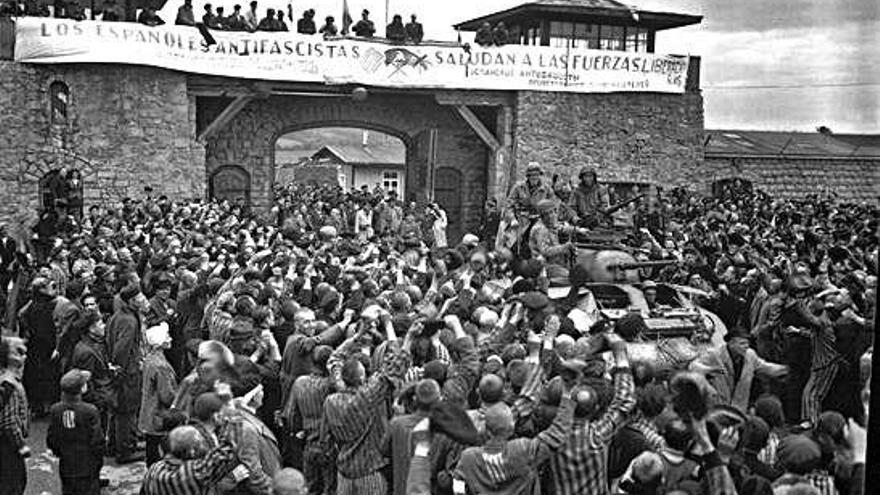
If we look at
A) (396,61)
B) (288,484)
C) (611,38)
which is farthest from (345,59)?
(288,484)

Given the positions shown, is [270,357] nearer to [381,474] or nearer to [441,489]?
[381,474]

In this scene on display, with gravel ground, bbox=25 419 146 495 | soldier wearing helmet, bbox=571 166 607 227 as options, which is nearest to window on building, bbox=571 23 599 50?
soldier wearing helmet, bbox=571 166 607 227

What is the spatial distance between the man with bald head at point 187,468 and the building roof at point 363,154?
38613 millimetres

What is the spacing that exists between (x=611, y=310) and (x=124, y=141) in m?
14.4

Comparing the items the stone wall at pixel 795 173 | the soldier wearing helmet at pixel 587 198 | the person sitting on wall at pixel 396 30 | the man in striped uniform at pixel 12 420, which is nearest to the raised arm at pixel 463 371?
the man in striped uniform at pixel 12 420

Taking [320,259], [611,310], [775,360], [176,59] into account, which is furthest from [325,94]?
[775,360]

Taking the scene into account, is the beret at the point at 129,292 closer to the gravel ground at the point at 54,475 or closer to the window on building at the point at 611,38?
the gravel ground at the point at 54,475

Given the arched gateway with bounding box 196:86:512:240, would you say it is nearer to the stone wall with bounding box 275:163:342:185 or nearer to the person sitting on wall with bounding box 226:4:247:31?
the person sitting on wall with bounding box 226:4:247:31

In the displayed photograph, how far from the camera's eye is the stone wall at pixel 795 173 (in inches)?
1122

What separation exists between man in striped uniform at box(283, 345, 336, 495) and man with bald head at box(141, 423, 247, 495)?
65.7 inches

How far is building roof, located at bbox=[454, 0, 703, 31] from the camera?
2609 cm

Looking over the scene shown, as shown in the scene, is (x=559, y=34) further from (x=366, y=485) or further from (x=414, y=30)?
(x=366, y=485)

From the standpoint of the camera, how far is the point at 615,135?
2605 centimetres

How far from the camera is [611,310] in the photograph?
35.3 ft
